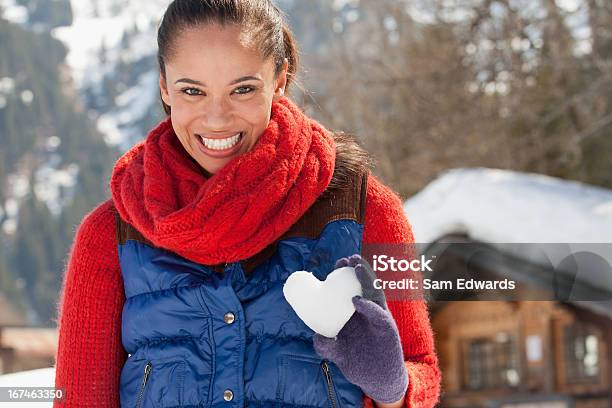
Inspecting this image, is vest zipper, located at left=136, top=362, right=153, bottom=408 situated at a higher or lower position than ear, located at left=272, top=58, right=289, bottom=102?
lower

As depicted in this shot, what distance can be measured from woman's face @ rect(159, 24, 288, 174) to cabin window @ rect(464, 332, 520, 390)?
7.51 metres

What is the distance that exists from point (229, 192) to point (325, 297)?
11.7 inches

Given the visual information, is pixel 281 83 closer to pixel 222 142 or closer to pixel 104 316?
pixel 222 142

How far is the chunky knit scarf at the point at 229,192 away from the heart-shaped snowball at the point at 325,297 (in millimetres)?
137

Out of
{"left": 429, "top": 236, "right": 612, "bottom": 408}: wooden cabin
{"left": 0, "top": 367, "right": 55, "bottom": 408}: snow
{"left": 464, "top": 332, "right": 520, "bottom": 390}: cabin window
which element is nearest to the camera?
{"left": 0, "top": 367, "right": 55, "bottom": 408}: snow

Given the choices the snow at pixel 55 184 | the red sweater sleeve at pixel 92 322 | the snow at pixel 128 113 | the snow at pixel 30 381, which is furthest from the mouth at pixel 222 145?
the snow at pixel 128 113

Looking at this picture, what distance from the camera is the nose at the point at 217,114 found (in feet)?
5.90

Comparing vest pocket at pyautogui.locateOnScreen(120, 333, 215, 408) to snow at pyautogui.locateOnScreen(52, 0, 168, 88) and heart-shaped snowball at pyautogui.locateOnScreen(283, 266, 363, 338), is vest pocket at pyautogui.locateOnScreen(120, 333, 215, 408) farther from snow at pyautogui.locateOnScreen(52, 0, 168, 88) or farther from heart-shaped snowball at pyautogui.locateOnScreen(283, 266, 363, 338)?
snow at pyautogui.locateOnScreen(52, 0, 168, 88)

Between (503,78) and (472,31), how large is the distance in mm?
1024

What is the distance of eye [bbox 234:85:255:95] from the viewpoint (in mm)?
1812

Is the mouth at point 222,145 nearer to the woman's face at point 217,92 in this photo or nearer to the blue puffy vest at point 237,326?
the woman's face at point 217,92

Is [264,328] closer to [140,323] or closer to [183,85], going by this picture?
[140,323]

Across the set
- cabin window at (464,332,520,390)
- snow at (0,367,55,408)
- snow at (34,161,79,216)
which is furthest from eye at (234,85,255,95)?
snow at (34,161,79,216)

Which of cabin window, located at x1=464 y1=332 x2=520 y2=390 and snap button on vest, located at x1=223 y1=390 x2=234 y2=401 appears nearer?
snap button on vest, located at x1=223 y1=390 x2=234 y2=401
